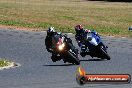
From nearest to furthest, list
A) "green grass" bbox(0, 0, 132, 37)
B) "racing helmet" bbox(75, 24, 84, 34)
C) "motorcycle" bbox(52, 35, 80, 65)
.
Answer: "motorcycle" bbox(52, 35, 80, 65), "racing helmet" bbox(75, 24, 84, 34), "green grass" bbox(0, 0, 132, 37)

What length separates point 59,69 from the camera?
24.9 meters

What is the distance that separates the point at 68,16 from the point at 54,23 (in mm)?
8032

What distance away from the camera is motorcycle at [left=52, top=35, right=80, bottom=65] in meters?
23.8

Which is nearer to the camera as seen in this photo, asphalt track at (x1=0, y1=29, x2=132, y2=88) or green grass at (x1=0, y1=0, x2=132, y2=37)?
asphalt track at (x1=0, y1=29, x2=132, y2=88)

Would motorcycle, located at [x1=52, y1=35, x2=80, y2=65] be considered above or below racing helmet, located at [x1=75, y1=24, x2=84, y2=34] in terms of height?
below

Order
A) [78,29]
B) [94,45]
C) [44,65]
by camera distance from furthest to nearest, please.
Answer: [44,65] → [94,45] → [78,29]

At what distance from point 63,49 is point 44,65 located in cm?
316

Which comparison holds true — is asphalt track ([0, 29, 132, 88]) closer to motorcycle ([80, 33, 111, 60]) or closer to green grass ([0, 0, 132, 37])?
motorcycle ([80, 33, 111, 60])

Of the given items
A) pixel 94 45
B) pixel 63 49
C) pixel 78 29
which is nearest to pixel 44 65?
pixel 78 29

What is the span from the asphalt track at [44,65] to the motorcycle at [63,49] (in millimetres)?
515

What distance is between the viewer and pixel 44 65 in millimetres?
26891

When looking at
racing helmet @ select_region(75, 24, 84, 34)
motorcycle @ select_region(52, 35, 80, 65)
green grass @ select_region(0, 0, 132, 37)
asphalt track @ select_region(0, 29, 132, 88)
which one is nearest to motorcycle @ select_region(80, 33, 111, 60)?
racing helmet @ select_region(75, 24, 84, 34)

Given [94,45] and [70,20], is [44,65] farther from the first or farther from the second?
[70,20]

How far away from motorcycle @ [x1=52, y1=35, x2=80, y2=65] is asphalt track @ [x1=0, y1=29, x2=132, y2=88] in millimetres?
515
